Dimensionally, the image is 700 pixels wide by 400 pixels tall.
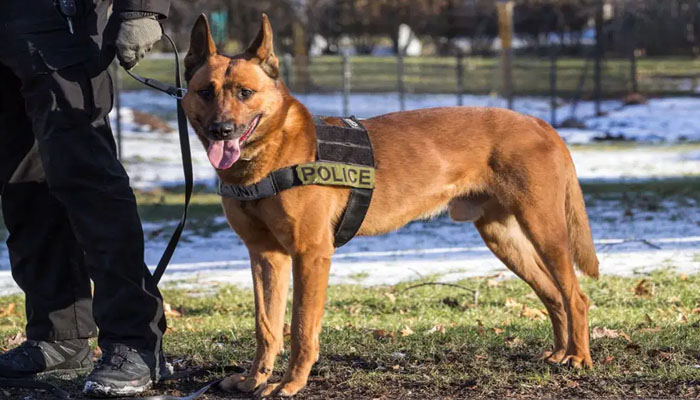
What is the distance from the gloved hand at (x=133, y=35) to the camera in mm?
3883

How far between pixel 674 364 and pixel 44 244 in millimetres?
2856

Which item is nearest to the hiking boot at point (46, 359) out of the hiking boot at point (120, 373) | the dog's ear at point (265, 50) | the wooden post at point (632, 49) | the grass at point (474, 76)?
the hiking boot at point (120, 373)

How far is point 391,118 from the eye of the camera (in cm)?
473

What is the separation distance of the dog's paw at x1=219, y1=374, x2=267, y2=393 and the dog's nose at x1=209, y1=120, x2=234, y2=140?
105 cm

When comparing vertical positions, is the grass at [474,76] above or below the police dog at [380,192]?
below

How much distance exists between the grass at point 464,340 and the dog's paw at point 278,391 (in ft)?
0.27

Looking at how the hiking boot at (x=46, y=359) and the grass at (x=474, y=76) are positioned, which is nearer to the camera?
the hiking boot at (x=46, y=359)

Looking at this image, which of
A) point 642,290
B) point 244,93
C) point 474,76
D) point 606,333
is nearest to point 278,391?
point 244,93

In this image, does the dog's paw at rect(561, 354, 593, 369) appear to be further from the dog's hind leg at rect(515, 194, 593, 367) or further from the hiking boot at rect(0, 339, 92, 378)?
the hiking boot at rect(0, 339, 92, 378)

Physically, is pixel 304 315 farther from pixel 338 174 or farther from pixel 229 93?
pixel 229 93

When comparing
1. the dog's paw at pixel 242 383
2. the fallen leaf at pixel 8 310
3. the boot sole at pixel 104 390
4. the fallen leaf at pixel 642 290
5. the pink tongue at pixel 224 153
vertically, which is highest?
the pink tongue at pixel 224 153

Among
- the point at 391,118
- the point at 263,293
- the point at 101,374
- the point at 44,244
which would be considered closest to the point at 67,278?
the point at 44,244

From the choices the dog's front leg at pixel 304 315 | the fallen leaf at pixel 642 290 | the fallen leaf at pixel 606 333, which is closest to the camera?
the dog's front leg at pixel 304 315

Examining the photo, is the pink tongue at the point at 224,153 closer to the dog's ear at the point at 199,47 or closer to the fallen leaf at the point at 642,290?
the dog's ear at the point at 199,47
